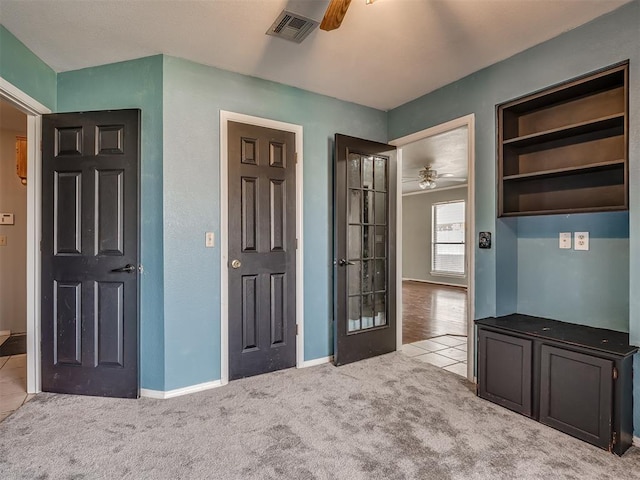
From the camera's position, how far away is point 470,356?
297 cm

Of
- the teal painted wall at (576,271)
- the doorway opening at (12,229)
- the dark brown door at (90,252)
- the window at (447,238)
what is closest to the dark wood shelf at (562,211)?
the teal painted wall at (576,271)

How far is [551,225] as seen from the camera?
2.67m

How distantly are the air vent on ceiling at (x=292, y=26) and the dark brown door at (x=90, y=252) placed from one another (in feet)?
4.13

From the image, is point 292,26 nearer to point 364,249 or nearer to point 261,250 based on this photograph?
point 261,250

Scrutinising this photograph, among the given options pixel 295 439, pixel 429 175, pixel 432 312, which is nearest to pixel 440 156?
pixel 429 175

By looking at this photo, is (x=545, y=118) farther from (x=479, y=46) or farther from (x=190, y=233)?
(x=190, y=233)

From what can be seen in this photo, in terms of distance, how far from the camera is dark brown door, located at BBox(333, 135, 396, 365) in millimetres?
3299

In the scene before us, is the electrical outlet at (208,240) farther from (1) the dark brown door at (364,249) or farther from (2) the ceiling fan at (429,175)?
(2) the ceiling fan at (429,175)

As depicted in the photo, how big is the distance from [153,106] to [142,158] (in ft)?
1.32

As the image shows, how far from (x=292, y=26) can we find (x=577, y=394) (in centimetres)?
285

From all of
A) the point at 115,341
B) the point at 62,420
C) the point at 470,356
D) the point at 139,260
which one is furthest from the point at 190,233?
the point at 470,356

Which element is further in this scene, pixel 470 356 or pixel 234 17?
pixel 470 356

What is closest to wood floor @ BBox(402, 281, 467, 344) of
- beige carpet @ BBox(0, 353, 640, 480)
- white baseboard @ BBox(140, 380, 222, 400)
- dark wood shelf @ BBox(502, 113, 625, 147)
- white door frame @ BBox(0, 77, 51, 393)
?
beige carpet @ BBox(0, 353, 640, 480)

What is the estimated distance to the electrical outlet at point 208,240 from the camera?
281 cm
